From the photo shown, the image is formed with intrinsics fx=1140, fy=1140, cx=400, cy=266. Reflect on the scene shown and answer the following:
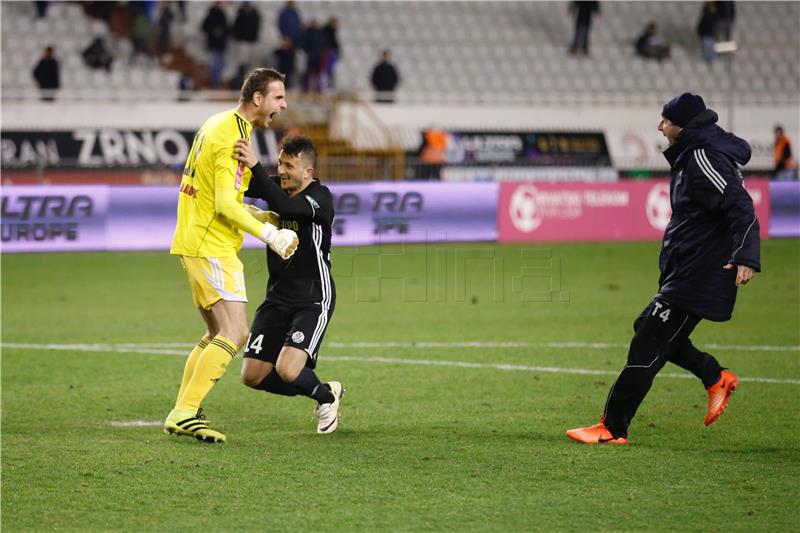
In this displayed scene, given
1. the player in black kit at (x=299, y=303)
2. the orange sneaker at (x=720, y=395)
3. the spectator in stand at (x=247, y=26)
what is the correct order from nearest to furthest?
the orange sneaker at (x=720, y=395), the player in black kit at (x=299, y=303), the spectator in stand at (x=247, y=26)

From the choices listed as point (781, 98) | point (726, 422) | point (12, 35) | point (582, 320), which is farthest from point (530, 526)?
point (781, 98)

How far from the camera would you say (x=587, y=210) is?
74.7 feet

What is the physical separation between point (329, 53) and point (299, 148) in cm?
2105

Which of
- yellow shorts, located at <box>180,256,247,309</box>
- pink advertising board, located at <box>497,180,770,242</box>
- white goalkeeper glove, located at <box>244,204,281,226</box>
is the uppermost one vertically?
white goalkeeper glove, located at <box>244,204,281,226</box>

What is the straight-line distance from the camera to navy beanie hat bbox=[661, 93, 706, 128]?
261 inches

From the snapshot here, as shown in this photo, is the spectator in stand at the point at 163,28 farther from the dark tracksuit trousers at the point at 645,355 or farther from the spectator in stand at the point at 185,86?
the dark tracksuit trousers at the point at 645,355

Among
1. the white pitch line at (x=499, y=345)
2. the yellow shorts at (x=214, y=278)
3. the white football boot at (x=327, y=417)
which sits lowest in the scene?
the white pitch line at (x=499, y=345)

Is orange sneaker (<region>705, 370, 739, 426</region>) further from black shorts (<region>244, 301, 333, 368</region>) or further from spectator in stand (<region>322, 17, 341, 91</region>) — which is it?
spectator in stand (<region>322, 17, 341, 91</region>)

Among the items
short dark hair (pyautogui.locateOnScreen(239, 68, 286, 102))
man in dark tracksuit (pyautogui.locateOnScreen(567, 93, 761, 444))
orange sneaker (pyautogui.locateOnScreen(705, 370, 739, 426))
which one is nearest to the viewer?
man in dark tracksuit (pyautogui.locateOnScreen(567, 93, 761, 444))

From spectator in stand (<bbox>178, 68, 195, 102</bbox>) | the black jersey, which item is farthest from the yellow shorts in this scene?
spectator in stand (<bbox>178, 68, 195, 102</bbox>)

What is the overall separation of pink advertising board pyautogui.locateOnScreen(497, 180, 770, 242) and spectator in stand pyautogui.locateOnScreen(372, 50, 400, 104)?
662cm

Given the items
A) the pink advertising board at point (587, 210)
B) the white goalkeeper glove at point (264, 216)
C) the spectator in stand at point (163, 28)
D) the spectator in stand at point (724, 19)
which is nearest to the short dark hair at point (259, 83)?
the white goalkeeper glove at point (264, 216)

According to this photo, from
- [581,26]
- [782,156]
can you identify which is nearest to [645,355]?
[782,156]

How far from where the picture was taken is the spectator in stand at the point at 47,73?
81.3 feet
